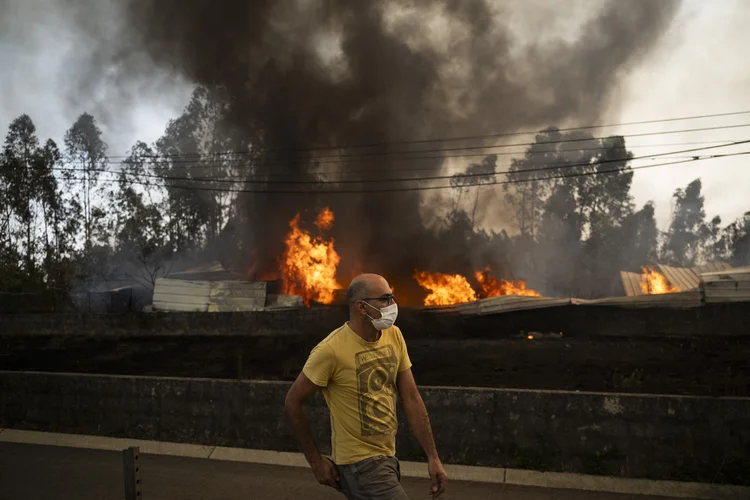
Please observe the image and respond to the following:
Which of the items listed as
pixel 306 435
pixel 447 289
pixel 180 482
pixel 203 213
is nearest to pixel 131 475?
pixel 306 435

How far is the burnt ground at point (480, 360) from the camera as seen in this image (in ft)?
38.3

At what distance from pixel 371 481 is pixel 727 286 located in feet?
72.5

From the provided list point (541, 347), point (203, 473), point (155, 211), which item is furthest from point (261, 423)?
point (155, 211)

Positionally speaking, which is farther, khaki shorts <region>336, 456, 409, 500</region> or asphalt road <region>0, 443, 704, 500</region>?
asphalt road <region>0, 443, 704, 500</region>

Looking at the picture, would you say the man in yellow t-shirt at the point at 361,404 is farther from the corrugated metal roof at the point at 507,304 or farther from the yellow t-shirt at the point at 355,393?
the corrugated metal roof at the point at 507,304

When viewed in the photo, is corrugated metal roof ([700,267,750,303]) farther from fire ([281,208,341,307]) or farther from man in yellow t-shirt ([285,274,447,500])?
man in yellow t-shirt ([285,274,447,500])

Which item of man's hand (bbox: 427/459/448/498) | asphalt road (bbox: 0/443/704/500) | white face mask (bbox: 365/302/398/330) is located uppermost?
white face mask (bbox: 365/302/398/330)

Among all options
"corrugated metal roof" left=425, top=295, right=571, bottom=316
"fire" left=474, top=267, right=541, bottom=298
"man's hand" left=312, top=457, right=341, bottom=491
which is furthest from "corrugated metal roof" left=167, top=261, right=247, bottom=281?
"man's hand" left=312, top=457, right=341, bottom=491

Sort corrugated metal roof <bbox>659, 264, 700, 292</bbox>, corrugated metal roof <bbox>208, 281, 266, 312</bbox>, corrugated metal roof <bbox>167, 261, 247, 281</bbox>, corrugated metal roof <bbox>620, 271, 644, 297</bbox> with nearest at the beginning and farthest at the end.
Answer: corrugated metal roof <bbox>208, 281, 266, 312</bbox>
corrugated metal roof <bbox>659, 264, 700, 292</bbox>
corrugated metal roof <bbox>620, 271, 644, 297</bbox>
corrugated metal roof <bbox>167, 261, 247, 281</bbox>

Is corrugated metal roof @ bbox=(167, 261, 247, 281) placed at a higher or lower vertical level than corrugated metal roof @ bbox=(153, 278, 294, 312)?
higher

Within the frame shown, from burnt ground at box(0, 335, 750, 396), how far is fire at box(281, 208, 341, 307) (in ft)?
41.7

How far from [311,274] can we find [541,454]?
2754cm

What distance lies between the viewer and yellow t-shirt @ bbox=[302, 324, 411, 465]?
3.11 m

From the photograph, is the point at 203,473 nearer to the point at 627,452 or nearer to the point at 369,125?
the point at 627,452
